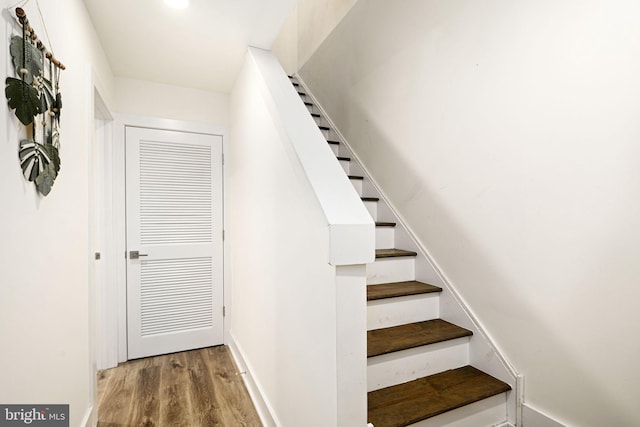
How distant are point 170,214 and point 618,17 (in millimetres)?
2967

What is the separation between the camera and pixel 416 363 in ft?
5.31

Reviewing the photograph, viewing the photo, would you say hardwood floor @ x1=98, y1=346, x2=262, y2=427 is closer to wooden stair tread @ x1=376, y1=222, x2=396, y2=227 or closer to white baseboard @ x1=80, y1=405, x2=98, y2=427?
white baseboard @ x1=80, y1=405, x2=98, y2=427

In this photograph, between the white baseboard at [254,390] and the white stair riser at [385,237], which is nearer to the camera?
the white baseboard at [254,390]

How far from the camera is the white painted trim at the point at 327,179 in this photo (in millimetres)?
1043

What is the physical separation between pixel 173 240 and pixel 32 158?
1.76 metres

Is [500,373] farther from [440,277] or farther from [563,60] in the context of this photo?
[563,60]

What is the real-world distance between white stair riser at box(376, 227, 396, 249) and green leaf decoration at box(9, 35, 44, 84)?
1.92 m

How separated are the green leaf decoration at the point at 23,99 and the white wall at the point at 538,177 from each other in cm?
191

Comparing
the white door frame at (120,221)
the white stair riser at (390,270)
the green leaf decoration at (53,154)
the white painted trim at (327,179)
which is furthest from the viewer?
the white door frame at (120,221)

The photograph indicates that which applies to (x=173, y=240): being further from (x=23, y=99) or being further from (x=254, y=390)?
(x=23, y=99)

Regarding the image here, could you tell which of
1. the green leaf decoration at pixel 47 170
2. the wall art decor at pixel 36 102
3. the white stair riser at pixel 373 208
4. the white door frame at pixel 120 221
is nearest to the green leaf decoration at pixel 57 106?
the wall art decor at pixel 36 102

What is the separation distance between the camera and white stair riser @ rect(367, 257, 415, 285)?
79.4 inches

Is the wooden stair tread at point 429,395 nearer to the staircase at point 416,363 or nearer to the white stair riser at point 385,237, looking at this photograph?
the staircase at point 416,363

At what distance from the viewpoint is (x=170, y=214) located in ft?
8.87
